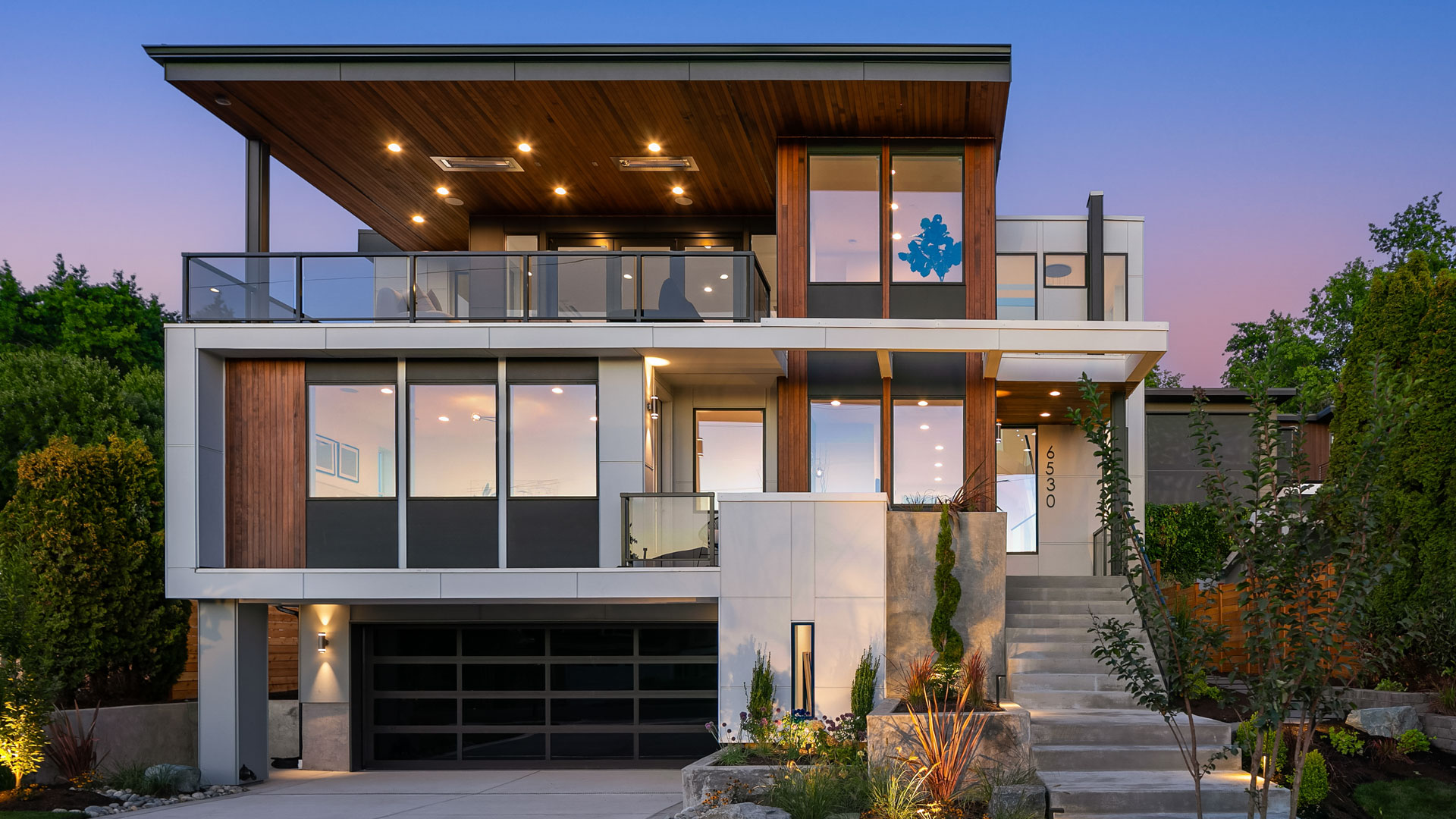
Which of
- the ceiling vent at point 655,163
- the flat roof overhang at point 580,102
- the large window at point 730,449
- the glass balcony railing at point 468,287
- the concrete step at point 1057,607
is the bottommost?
the concrete step at point 1057,607

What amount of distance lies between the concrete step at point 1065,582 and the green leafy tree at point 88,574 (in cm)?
1232

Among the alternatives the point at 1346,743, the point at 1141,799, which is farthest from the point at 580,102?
the point at 1346,743

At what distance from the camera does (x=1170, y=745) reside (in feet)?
33.3

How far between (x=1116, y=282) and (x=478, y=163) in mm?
10862

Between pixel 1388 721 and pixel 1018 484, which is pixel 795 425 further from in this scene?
pixel 1388 721

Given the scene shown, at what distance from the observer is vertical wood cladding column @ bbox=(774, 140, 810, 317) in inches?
607

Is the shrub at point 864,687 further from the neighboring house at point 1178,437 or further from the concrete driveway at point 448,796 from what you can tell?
the neighboring house at point 1178,437

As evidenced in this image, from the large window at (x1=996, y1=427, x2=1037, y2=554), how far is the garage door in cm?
647

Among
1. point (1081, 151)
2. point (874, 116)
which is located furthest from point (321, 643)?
point (1081, 151)

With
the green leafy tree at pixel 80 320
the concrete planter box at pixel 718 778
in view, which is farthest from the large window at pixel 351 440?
the green leafy tree at pixel 80 320

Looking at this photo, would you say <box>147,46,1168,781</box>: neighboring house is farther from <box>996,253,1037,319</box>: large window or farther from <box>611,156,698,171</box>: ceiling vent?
<box>996,253,1037,319</box>: large window

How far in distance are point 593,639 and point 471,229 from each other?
8029 mm

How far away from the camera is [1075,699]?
465 inches

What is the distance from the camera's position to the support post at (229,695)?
1383 cm
